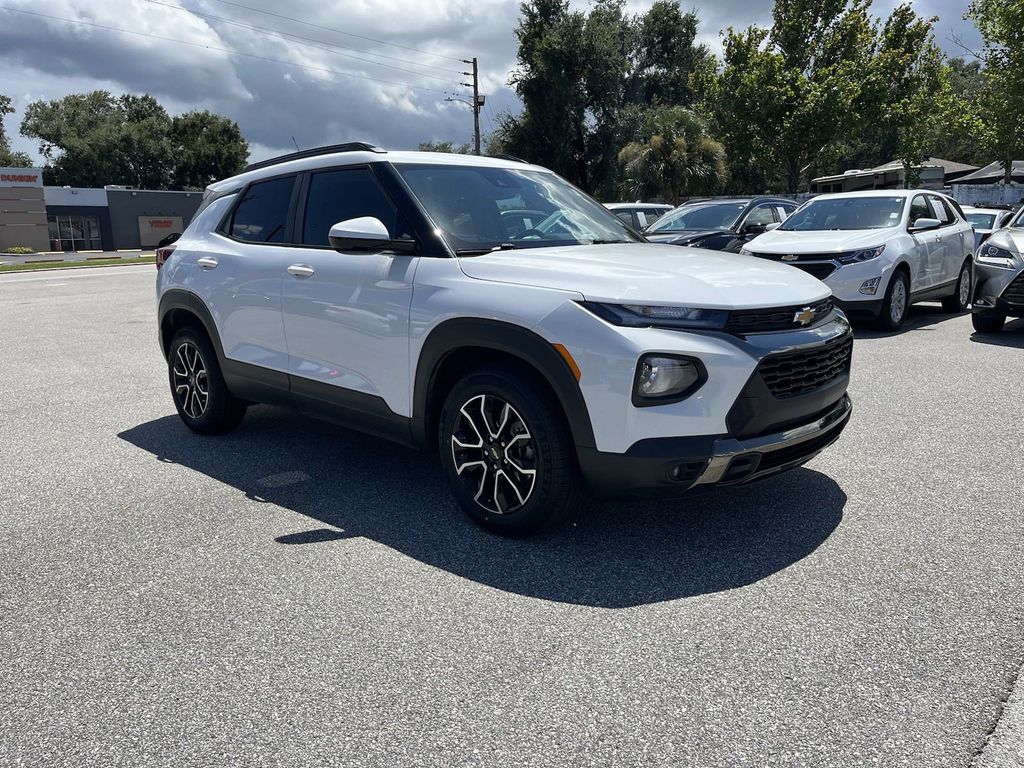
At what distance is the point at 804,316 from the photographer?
372 centimetres

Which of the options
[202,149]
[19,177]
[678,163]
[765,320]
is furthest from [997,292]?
[202,149]

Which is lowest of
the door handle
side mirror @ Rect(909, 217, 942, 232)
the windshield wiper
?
the door handle

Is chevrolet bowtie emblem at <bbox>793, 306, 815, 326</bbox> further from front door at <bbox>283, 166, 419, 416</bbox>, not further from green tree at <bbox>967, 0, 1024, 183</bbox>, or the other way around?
green tree at <bbox>967, 0, 1024, 183</bbox>

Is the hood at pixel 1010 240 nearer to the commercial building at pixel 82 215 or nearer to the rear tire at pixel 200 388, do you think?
the rear tire at pixel 200 388

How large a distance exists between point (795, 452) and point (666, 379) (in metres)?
0.79

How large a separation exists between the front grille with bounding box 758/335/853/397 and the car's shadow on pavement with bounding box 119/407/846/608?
0.72 m

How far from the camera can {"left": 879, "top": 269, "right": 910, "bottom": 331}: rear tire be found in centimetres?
972

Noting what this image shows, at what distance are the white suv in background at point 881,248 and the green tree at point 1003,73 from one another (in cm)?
1912

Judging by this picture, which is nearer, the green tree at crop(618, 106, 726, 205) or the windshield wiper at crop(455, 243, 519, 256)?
the windshield wiper at crop(455, 243, 519, 256)

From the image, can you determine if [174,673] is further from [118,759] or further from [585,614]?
[585,614]

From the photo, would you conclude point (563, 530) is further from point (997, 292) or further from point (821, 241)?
point (821, 241)

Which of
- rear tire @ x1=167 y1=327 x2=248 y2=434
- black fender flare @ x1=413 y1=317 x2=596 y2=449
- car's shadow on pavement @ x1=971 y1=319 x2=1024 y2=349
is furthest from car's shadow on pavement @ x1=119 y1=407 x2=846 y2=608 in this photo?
car's shadow on pavement @ x1=971 y1=319 x2=1024 y2=349

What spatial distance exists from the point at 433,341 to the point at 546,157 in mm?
44575

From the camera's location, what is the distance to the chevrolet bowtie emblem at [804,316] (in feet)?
12.1
